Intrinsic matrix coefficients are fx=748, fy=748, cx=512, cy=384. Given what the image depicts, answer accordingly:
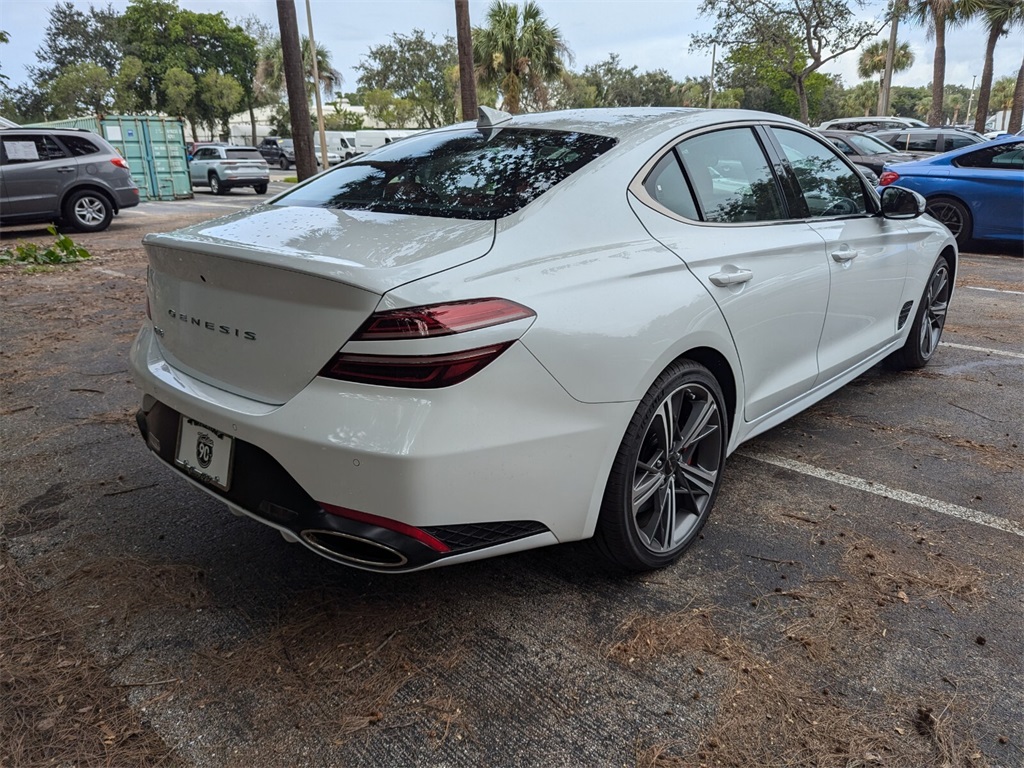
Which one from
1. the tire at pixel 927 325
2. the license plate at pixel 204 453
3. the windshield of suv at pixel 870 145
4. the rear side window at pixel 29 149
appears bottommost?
the tire at pixel 927 325

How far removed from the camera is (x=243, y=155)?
23656 mm

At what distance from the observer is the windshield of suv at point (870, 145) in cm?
1334

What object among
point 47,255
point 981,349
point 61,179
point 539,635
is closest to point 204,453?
point 539,635

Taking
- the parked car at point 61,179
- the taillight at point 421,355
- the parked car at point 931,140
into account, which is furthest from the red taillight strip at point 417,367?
the parked car at point 931,140

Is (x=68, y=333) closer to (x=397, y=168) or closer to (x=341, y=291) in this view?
(x=397, y=168)

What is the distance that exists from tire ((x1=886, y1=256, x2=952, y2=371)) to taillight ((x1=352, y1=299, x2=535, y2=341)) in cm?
358

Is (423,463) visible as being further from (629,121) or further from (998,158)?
(998,158)

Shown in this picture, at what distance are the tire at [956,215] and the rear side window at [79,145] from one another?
12609mm

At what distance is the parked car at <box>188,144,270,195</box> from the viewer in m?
22.7

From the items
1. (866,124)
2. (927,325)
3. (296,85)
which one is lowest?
(927,325)

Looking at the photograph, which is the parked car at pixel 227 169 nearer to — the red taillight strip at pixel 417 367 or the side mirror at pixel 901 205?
the side mirror at pixel 901 205

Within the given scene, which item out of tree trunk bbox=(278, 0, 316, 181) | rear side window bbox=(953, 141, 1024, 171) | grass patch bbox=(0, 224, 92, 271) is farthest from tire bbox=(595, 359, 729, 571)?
tree trunk bbox=(278, 0, 316, 181)

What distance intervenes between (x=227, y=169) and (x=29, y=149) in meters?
11.4

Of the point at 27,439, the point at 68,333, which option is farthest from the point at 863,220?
the point at 68,333
